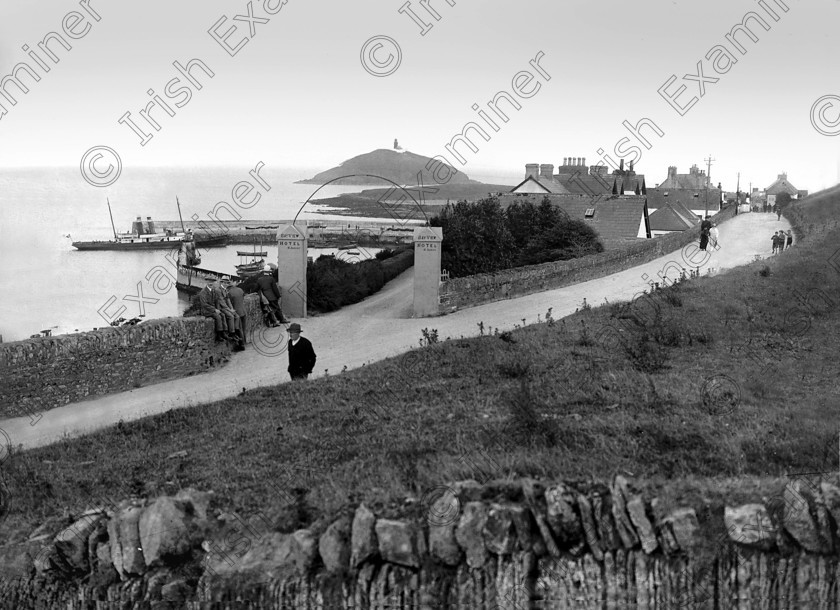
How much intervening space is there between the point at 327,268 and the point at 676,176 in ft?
343

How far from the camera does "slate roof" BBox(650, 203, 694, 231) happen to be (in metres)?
69.6

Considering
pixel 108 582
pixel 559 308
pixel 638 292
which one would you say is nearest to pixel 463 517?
pixel 108 582

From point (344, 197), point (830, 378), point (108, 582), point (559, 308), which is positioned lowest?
point (108, 582)

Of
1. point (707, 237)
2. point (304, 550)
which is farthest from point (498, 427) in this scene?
point (707, 237)

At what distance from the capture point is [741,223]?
4934 centimetres

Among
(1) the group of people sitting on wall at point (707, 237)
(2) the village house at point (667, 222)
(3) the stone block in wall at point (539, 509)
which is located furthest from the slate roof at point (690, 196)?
(3) the stone block in wall at point (539, 509)

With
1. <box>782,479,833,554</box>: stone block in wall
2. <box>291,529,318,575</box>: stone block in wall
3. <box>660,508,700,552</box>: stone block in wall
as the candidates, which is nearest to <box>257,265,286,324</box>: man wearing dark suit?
<box>291,529,318,575</box>: stone block in wall

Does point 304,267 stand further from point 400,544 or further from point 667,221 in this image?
point 667,221

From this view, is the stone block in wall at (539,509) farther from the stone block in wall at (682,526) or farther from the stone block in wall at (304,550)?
the stone block in wall at (304,550)

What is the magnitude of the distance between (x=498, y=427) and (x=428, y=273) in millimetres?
11865

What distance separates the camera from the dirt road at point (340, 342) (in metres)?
11.9

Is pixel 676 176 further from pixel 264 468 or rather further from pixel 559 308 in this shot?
pixel 264 468

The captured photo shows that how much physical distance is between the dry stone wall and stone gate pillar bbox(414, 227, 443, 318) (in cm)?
1431

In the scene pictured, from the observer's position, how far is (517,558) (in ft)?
17.3
